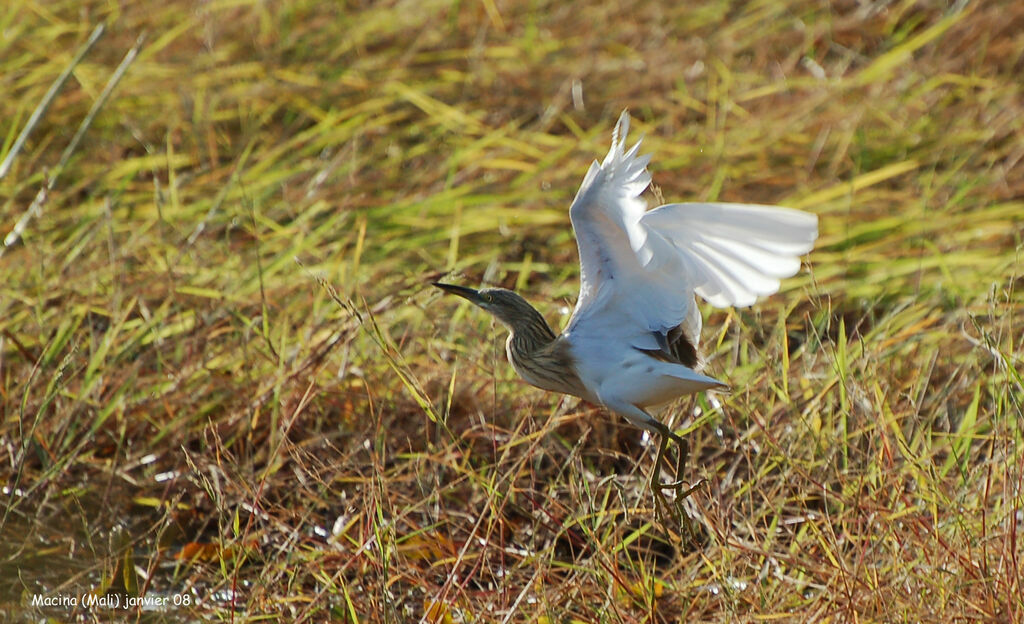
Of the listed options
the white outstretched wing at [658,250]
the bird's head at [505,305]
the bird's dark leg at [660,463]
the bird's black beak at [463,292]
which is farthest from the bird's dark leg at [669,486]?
the bird's black beak at [463,292]

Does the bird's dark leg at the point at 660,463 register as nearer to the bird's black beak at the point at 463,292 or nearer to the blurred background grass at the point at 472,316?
the blurred background grass at the point at 472,316

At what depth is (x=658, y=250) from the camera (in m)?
2.84

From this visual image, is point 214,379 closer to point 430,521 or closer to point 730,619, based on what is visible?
point 430,521

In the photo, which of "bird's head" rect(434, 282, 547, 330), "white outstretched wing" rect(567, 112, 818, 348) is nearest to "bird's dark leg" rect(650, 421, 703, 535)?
"white outstretched wing" rect(567, 112, 818, 348)

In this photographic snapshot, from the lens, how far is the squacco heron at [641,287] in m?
2.69

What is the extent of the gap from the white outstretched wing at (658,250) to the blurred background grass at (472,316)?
0.26m

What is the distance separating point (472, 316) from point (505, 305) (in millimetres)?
1062

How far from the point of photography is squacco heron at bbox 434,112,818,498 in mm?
2689

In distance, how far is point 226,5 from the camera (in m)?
6.15

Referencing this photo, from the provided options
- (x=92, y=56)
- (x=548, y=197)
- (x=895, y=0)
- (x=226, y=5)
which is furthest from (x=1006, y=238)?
(x=92, y=56)

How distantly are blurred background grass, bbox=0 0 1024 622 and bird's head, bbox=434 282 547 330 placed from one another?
0.28 m

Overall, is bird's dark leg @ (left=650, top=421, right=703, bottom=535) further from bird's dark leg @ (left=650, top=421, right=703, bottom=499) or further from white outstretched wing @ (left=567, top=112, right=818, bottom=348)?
white outstretched wing @ (left=567, top=112, right=818, bottom=348)

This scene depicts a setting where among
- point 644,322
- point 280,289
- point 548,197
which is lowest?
point 548,197

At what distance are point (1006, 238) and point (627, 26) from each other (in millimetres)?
2493
